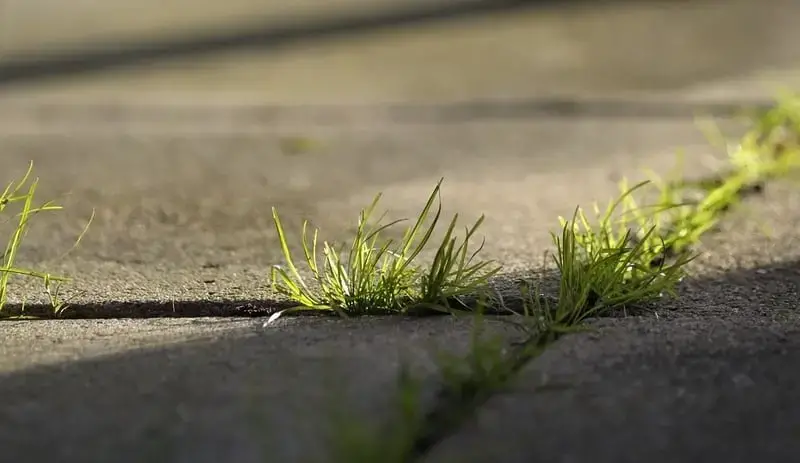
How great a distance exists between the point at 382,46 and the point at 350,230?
2372mm

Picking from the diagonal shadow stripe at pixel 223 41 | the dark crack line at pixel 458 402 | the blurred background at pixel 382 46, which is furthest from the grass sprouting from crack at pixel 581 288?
the diagonal shadow stripe at pixel 223 41

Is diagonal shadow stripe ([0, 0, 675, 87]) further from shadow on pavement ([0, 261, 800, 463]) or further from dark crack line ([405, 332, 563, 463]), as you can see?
dark crack line ([405, 332, 563, 463])

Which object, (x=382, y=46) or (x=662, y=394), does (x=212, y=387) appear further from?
(x=382, y=46)

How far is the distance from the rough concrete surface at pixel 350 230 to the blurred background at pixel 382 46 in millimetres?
19

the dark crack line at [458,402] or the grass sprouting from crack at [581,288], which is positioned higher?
the grass sprouting from crack at [581,288]

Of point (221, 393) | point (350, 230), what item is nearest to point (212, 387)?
point (221, 393)

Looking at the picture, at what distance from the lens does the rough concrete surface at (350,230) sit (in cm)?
85

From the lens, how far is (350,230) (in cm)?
162

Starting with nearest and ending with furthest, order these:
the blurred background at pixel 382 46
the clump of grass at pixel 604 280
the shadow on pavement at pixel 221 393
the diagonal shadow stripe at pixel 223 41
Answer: the shadow on pavement at pixel 221 393 < the clump of grass at pixel 604 280 < the blurred background at pixel 382 46 < the diagonal shadow stripe at pixel 223 41

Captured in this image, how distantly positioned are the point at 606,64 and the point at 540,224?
2.31m

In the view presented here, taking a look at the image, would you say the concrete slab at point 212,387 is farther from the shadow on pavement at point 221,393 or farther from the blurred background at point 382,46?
the blurred background at point 382,46

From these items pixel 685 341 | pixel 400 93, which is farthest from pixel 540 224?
pixel 400 93

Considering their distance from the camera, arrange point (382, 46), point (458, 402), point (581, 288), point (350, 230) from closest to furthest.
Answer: point (458, 402) < point (581, 288) < point (350, 230) < point (382, 46)

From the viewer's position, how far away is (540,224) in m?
1.67
